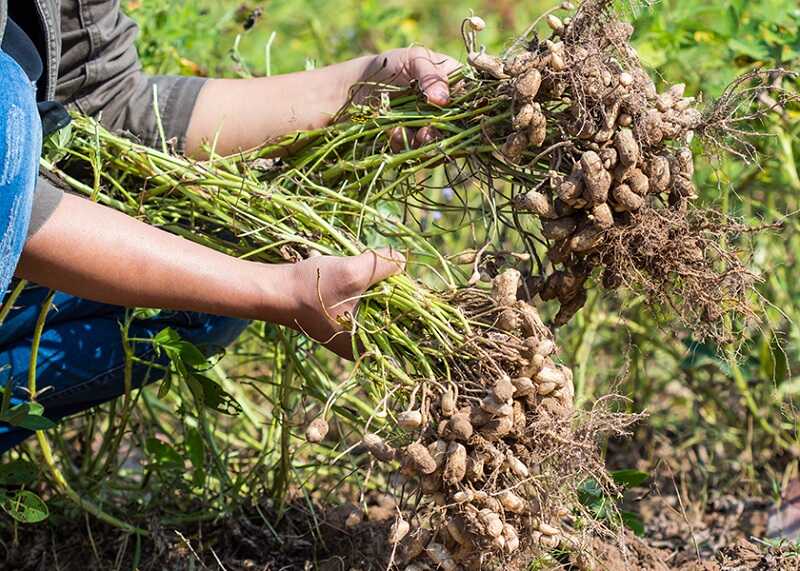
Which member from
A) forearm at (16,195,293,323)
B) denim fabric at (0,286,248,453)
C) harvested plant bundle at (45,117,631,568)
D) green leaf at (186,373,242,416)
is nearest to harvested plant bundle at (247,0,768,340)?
harvested plant bundle at (45,117,631,568)

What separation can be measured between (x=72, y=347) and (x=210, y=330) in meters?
0.20

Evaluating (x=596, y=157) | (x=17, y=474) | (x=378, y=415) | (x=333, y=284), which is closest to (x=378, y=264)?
(x=333, y=284)

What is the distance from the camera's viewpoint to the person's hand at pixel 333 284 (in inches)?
48.9

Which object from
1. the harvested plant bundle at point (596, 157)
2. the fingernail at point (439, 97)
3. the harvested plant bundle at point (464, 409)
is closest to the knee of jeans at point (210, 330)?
the harvested plant bundle at point (464, 409)

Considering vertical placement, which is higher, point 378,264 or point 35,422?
point 378,264

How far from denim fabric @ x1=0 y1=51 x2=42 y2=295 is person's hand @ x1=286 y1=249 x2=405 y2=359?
309 mm

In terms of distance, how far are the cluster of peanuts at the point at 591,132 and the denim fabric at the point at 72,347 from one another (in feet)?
2.00

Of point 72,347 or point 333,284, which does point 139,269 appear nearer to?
point 333,284

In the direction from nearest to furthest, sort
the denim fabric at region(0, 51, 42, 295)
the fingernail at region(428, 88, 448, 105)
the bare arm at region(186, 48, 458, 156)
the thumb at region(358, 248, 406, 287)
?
the denim fabric at region(0, 51, 42, 295), the thumb at region(358, 248, 406, 287), the fingernail at region(428, 88, 448, 105), the bare arm at region(186, 48, 458, 156)

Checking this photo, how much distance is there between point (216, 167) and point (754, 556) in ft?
3.01

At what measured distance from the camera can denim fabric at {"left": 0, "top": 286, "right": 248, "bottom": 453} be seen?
1542 millimetres

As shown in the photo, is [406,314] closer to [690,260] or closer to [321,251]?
[321,251]

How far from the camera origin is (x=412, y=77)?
1441 mm

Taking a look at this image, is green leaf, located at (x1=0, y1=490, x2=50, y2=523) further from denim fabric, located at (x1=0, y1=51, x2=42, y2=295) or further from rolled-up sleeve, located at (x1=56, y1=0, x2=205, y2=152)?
rolled-up sleeve, located at (x1=56, y1=0, x2=205, y2=152)
